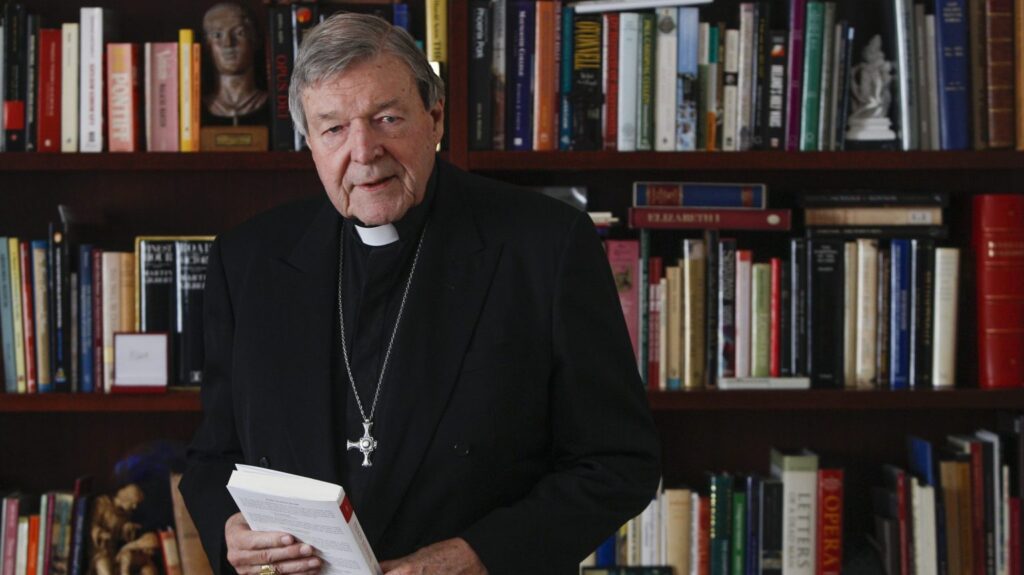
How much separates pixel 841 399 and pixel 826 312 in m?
0.17

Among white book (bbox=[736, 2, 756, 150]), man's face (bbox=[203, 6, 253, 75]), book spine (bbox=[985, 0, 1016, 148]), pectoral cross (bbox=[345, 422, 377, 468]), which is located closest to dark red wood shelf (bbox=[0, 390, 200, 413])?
man's face (bbox=[203, 6, 253, 75])

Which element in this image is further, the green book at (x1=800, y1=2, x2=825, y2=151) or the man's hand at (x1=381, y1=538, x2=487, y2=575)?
the green book at (x1=800, y1=2, x2=825, y2=151)

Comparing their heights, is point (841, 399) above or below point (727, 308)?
below

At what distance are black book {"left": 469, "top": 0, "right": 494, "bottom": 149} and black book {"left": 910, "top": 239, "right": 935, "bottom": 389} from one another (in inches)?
34.0

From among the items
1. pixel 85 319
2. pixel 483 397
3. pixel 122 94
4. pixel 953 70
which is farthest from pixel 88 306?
pixel 953 70

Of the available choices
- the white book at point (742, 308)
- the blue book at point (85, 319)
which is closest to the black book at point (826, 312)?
the white book at point (742, 308)

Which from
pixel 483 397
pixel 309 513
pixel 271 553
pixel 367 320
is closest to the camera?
pixel 309 513

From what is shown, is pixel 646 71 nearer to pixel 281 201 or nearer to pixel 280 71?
pixel 280 71

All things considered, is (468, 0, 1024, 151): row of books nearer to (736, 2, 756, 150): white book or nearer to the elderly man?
(736, 2, 756, 150): white book

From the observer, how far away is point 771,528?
7.60ft

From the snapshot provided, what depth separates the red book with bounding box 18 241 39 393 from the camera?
229 cm

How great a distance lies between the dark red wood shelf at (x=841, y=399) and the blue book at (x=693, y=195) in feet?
1.22

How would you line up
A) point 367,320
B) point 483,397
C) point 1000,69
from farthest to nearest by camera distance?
point 1000,69 → point 367,320 → point 483,397

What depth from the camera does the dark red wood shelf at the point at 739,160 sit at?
7.34 ft
